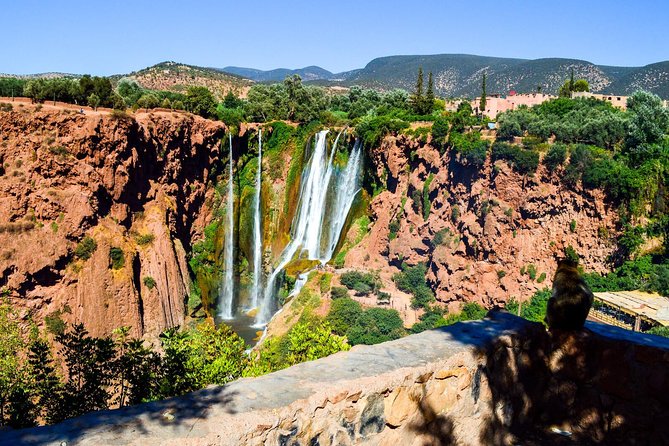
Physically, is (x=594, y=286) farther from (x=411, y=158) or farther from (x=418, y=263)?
(x=411, y=158)

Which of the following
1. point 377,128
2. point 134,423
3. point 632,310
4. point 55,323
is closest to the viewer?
point 134,423

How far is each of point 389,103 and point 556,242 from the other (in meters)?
24.4

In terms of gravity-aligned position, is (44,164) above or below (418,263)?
above

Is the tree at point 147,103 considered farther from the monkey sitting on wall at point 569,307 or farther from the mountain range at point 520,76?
the mountain range at point 520,76

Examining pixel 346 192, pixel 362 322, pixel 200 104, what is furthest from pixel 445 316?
pixel 200 104

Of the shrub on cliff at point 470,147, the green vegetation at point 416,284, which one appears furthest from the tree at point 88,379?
the shrub on cliff at point 470,147

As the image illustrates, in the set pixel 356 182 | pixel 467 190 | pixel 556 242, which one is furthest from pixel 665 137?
pixel 356 182

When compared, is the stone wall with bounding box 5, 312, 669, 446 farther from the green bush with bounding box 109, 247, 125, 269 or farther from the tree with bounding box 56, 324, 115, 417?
the green bush with bounding box 109, 247, 125, 269

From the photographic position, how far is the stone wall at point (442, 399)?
3.35m

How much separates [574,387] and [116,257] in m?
24.4

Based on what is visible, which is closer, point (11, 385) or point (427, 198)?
point (11, 385)

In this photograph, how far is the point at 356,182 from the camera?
118 ft

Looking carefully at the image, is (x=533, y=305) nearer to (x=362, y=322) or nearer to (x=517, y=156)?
(x=517, y=156)

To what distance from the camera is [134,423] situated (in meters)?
3.27
